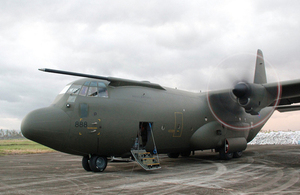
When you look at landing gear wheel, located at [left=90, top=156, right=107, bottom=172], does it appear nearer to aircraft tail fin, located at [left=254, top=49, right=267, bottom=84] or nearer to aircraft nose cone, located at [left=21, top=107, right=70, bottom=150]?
aircraft nose cone, located at [left=21, top=107, right=70, bottom=150]

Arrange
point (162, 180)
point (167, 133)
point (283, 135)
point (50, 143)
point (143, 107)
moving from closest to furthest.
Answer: point (162, 180) → point (50, 143) → point (143, 107) → point (167, 133) → point (283, 135)

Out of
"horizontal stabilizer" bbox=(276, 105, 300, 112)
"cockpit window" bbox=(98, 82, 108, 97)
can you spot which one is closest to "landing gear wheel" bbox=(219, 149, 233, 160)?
"horizontal stabilizer" bbox=(276, 105, 300, 112)

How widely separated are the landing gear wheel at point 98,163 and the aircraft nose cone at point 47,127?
152 cm

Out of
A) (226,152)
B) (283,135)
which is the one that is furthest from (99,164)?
(283,135)

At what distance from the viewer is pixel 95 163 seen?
397 inches

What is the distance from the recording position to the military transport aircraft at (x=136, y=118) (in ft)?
30.9

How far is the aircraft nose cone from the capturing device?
8.98m

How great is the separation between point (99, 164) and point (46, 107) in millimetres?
3271

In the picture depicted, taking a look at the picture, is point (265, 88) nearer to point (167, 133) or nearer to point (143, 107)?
point (167, 133)

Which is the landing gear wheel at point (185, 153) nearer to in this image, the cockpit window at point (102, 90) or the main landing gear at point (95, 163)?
the main landing gear at point (95, 163)

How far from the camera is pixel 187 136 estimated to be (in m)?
13.0

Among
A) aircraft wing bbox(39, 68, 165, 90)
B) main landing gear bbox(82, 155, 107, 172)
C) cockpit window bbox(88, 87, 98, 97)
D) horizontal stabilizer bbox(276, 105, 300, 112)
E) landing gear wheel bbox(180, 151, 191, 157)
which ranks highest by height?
aircraft wing bbox(39, 68, 165, 90)

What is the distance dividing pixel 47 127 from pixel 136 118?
368 cm

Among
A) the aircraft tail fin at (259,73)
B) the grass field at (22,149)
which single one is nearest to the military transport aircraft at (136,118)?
the aircraft tail fin at (259,73)
